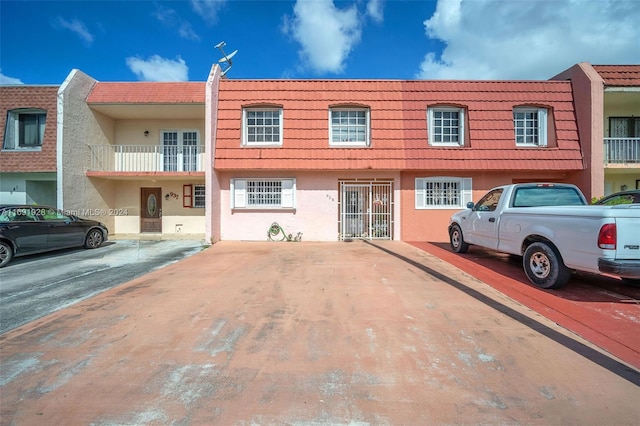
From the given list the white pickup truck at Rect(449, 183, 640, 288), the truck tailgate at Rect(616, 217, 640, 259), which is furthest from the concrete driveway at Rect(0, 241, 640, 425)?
the truck tailgate at Rect(616, 217, 640, 259)

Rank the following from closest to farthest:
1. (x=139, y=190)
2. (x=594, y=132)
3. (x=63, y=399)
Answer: (x=63, y=399), (x=594, y=132), (x=139, y=190)

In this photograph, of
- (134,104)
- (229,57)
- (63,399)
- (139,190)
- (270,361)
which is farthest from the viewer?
(139,190)

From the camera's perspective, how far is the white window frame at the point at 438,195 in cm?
1113

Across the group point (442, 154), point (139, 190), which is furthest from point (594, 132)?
point (139, 190)

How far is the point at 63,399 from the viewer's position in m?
2.54

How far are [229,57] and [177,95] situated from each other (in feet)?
9.22

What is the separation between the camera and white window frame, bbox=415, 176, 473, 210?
438 inches

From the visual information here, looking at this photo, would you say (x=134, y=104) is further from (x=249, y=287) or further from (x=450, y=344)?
(x=450, y=344)

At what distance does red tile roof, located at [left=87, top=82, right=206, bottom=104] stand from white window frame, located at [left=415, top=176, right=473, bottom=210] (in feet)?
30.3

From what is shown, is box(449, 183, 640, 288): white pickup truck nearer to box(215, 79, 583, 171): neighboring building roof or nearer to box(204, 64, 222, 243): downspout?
box(215, 79, 583, 171): neighboring building roof

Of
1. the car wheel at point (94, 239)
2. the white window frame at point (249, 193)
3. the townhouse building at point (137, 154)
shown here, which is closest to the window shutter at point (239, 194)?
the white window frame at point (249, 193)

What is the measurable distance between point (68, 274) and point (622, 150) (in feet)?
64.1

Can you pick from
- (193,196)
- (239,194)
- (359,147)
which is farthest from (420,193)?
(193,196)

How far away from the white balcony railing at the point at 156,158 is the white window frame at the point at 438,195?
9426 millimetres
